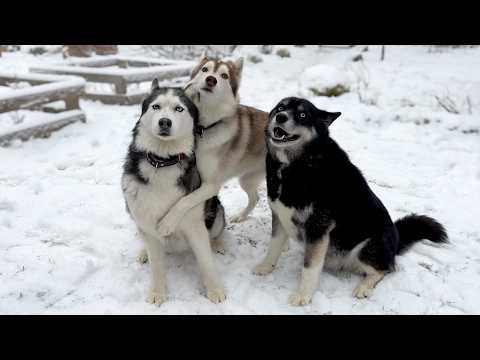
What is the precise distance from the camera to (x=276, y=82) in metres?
8.67

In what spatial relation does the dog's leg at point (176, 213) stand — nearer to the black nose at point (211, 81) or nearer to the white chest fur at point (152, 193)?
the white chest fur at point (152, 193)

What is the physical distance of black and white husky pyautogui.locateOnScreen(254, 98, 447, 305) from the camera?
254cm

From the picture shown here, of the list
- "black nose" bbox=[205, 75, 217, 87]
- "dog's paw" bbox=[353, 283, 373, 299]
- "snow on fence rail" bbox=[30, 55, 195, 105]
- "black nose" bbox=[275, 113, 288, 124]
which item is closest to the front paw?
"dog's paw" bbox=[353, 283, 373, 299]

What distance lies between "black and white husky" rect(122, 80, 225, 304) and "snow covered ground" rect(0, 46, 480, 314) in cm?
35

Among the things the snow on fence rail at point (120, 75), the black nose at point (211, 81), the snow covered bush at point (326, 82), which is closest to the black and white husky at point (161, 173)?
the black nose at point (211, 81)

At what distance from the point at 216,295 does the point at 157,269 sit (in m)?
0.44

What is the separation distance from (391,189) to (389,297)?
185cm

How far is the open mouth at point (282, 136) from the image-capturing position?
2.50 m

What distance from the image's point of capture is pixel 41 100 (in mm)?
5609

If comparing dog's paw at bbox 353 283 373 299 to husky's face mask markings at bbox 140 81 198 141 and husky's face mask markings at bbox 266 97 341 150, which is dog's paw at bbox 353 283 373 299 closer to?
husky's face mask markings at bbox 266 97 341 150

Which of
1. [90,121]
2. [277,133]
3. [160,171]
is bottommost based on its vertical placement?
[90,121]

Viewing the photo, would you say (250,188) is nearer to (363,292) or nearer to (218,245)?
(218,245)
